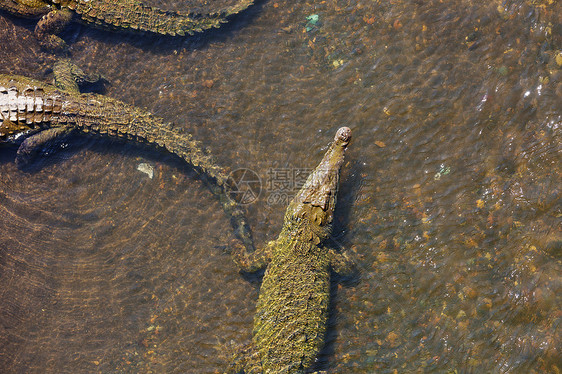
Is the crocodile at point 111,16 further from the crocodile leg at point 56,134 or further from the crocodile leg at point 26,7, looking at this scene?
the crocodile leg at point 56,134

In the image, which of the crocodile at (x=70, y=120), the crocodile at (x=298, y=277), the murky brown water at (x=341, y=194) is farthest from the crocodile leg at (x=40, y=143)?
the crocodile at (x=298, y=277)

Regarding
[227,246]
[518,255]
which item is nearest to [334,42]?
[227,246]

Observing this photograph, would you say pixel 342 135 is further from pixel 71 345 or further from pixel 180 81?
pixel 71 345

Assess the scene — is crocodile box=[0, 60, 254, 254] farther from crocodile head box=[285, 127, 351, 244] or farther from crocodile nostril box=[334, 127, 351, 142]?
crocodile nostril box=[334, 127, 351, 142]

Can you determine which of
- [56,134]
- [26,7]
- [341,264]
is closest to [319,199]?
[341,264]

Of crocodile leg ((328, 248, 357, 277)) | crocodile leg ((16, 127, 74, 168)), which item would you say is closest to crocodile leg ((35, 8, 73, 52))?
crocodile leg ((16, 127, 74, 168))

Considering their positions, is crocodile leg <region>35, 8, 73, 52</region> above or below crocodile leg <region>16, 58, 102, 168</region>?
above
